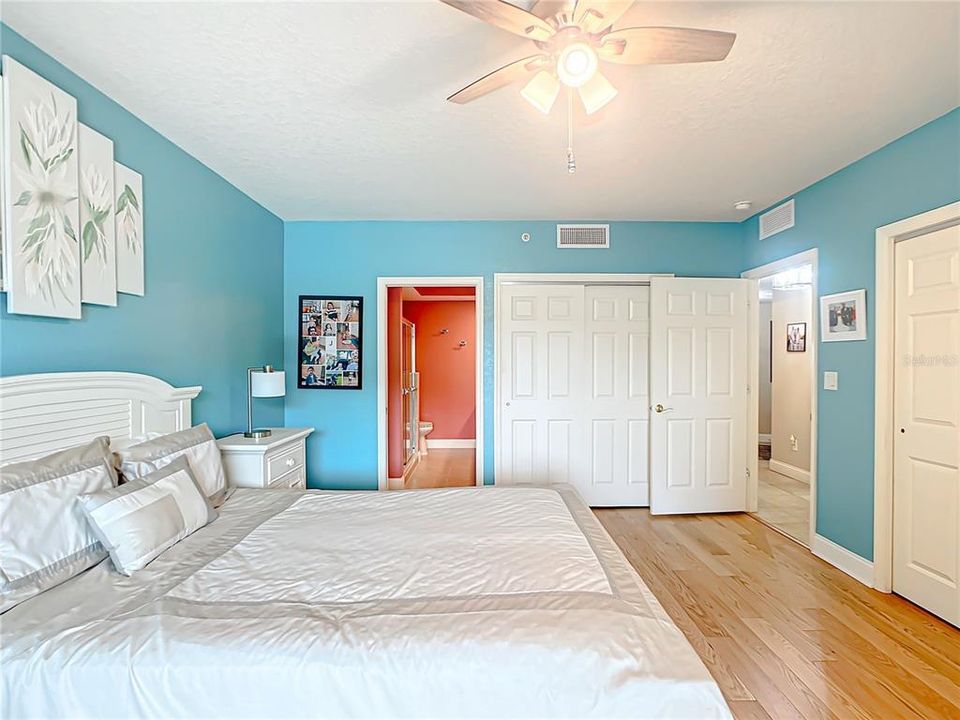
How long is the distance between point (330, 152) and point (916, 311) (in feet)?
11.0

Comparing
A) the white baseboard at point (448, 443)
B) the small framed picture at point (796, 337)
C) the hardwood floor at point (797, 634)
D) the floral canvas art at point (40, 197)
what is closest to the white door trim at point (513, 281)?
the hardwood floor at point (797, 634)

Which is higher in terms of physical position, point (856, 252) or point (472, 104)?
point (472, 104)

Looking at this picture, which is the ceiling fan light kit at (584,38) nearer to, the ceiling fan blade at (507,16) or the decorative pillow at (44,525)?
the ceiling fan blade at (507,16)

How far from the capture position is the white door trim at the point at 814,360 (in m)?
3.16

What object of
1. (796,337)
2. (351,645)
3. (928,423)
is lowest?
(351,645)

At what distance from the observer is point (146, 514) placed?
165 cm

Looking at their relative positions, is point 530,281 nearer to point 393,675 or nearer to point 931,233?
point 931,233

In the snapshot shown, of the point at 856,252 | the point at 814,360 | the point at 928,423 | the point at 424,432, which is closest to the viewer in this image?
the point at 928,423

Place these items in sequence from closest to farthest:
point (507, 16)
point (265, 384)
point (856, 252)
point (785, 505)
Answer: point (507, 16), point (856, 252), point (265, 384), point (785, 505)

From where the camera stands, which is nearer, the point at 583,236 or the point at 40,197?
the point at 40,197

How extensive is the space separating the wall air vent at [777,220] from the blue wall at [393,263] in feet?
1.24

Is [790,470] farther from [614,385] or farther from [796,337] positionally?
[614,385]

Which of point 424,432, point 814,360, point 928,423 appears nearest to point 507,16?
point 928,423

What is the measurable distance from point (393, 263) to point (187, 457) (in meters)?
2.44
